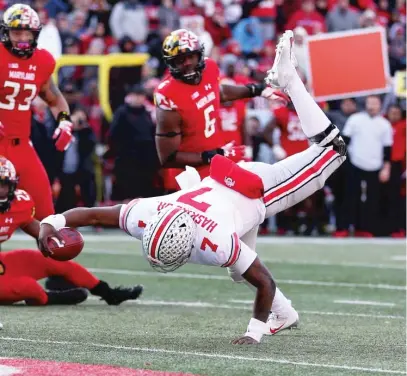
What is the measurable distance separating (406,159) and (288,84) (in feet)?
25.4

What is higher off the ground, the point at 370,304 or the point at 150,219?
the point at 150,219

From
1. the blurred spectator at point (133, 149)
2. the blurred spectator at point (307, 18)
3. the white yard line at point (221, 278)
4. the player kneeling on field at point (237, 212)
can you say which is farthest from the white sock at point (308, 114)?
the blurred spectator at point (307, 18)

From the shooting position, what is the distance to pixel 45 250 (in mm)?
6035

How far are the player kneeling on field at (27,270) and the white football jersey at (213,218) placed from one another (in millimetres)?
1581

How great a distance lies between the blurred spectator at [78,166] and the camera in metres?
14.1

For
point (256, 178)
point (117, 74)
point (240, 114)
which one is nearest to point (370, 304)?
point (256, 178)

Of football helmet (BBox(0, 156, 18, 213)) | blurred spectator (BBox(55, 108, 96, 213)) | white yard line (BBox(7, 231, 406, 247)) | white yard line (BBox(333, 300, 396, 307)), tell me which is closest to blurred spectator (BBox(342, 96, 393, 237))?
white yard line (BBox(7, 231, 406, 247))

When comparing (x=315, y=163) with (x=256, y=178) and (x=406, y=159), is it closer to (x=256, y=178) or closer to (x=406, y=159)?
(x=256, y=178)

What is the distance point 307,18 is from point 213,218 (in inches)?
451

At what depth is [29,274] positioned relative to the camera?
7.90 metres

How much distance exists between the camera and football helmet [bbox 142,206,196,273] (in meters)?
5.79

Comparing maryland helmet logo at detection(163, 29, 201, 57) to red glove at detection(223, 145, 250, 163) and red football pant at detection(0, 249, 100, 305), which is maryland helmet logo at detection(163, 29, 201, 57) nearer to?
red glove at detection(223, 145, 250, 163)

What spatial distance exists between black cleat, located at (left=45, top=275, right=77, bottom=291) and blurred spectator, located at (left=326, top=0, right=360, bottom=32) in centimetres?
944

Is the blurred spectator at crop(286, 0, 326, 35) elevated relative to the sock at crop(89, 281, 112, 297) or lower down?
elevated
